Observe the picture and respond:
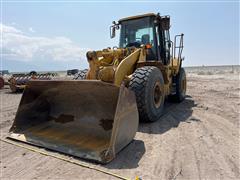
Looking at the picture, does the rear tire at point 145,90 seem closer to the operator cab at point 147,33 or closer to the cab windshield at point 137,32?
the operator cab at point 147,33

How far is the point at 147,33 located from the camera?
5852 millimetres

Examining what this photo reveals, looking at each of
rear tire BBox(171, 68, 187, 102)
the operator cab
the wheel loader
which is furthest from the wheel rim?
rear tire BBox(171, 68, 187, 102)

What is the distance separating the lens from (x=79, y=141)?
3.49m

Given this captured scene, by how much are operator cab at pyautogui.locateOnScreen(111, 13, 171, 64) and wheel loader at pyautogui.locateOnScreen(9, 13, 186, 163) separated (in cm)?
3

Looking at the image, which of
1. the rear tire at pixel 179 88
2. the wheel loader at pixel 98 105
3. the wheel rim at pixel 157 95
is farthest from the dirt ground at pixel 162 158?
the rear tire at pixel 179 88

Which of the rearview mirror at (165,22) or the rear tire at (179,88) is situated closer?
the rearview mirror at (165,22)

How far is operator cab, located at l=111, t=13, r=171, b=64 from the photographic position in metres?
5.80

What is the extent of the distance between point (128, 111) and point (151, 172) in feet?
3.09

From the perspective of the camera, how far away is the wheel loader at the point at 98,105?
10.4 ft

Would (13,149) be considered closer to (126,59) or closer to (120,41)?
(126,59)

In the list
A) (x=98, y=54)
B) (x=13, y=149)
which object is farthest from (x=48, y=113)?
(x=98, y=54)

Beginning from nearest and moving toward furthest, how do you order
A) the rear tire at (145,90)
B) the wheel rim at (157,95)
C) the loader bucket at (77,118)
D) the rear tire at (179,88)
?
the loader bucket at (77,118) < the rear tire at (145,90) < the wheel rim at (157,95) < the rear tire at (179,88)

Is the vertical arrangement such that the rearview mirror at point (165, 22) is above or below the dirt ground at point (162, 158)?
above

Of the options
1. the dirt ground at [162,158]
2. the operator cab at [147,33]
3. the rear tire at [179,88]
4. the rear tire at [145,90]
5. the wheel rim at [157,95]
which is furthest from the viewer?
the rear tire at [179,88]
